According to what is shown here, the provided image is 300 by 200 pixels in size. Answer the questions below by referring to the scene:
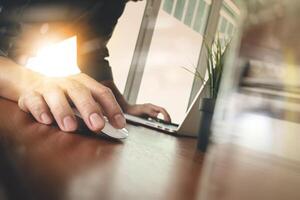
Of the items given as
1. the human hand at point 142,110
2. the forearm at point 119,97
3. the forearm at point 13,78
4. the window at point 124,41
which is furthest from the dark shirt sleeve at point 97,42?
the window at point 124,41

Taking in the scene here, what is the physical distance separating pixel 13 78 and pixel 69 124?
281 mm

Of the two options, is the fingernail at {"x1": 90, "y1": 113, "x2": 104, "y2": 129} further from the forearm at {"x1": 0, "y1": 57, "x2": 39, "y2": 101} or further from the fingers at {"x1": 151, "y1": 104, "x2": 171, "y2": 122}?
the fingers at {"x1": 151, "y1": 104, "x2": 171, "y2": 122}

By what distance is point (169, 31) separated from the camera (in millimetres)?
3574

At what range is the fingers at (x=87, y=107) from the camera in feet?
1.22

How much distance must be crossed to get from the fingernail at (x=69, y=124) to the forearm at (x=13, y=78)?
0.71 feet

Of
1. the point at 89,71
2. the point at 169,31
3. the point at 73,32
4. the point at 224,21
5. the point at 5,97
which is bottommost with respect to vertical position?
the point at 5,97

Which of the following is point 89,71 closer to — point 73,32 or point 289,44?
point 73,32

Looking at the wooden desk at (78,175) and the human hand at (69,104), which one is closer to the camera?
the wooden desk at (78,175)

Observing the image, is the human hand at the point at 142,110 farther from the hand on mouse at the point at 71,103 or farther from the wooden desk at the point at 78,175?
the wooden desk at the point at 78,175

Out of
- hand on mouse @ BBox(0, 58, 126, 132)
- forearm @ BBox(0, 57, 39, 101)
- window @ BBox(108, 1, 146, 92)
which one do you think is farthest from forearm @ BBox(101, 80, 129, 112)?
window @ BBox(108, 1, 146, 92)

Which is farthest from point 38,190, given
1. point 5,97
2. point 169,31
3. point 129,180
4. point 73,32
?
point 169,31

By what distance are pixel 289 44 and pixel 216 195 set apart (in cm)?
10

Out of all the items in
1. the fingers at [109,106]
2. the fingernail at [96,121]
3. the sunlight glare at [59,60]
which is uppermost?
the sunlight glare at [59,60]

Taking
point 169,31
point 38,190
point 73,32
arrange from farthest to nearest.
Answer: point 169,31 → point 73,32 → point 38,190
